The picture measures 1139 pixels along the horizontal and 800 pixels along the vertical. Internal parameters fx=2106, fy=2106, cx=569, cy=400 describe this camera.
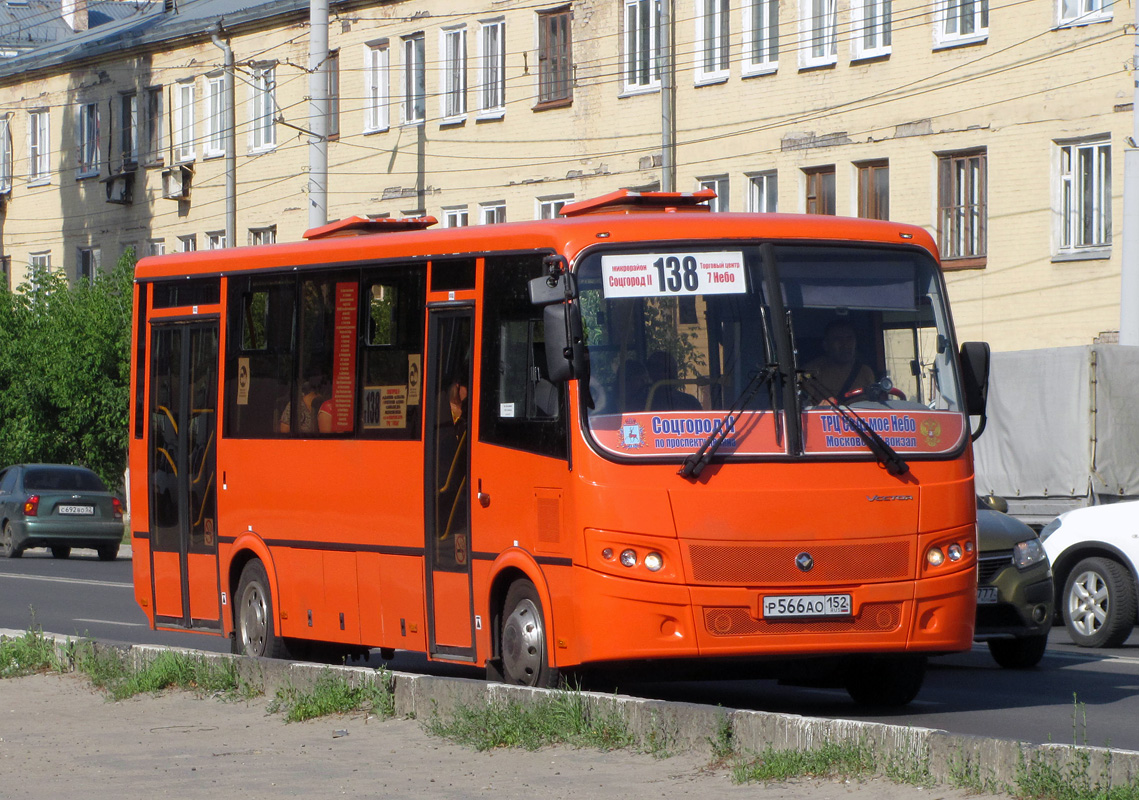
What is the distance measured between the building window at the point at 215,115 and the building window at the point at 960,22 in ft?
67.4

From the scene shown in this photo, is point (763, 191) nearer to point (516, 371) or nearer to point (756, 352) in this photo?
point (516, 371)

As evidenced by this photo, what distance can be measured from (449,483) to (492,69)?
97.7 feet

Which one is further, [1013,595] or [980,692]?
[1013,595]

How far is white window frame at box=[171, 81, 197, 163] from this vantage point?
1956 inches

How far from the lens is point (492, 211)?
4109 centimetres

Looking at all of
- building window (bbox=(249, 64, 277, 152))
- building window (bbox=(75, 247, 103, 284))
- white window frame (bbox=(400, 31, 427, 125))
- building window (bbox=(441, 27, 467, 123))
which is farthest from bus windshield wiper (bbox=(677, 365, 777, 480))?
building window (bbox=(75, 247, 103, 284))

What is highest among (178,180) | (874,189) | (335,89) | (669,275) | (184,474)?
(335,89)

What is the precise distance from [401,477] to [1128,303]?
13.1m

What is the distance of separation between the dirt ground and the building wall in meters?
21.4

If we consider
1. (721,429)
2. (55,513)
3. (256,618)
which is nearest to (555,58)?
(55,513)

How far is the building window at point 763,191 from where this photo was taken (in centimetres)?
3572

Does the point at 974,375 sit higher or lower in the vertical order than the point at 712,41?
lower

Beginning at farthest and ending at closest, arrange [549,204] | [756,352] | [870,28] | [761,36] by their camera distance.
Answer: [549,204]
[761,36]
[870,28]
[756,352]

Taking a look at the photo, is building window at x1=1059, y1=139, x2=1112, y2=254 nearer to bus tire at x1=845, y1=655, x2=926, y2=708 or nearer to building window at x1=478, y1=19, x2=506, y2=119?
building window at x1=478, y1=19, x2=506, y2=119
